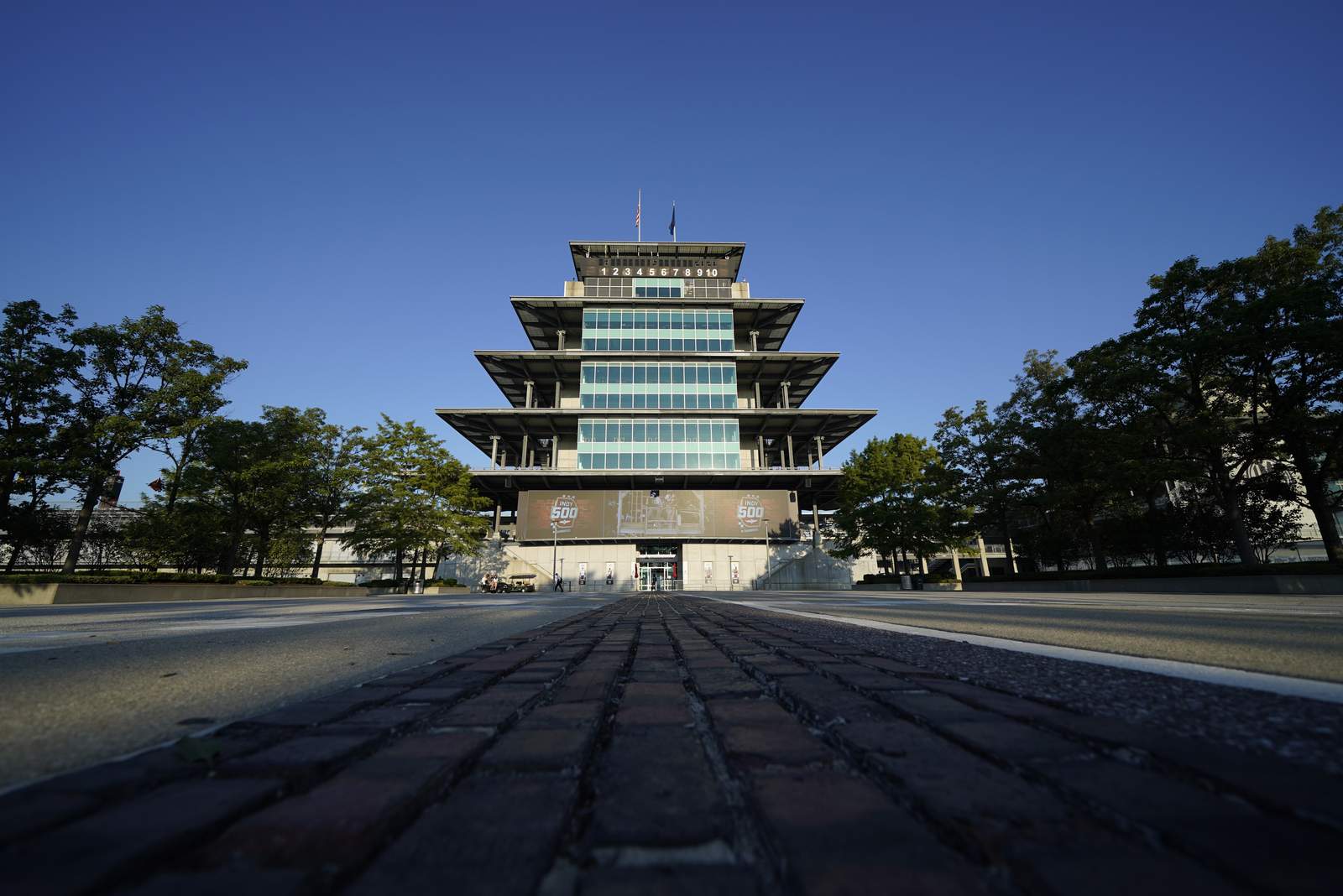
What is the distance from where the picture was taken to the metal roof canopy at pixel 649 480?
4428 centimetres

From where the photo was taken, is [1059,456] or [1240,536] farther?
[1059,456]

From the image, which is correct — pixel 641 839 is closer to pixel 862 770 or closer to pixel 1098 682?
pixel 862 770

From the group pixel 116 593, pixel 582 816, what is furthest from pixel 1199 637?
pixel 116 593

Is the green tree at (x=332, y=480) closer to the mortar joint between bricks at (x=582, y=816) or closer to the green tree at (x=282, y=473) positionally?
the green tree at (x=282, y=473)

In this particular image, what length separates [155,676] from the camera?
228 centimetres

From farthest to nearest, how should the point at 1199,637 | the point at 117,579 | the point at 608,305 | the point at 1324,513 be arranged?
the point at 608,305, the point at 1324,513, the point at 117,579, the point at 1199,637

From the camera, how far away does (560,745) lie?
1236 millimetres

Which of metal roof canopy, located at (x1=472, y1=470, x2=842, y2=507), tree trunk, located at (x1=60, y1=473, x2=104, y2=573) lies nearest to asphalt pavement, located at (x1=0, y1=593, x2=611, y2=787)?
tree trunk, located at (x1=60, y1=473, x2=104, y2=573)

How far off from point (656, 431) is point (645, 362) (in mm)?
6873

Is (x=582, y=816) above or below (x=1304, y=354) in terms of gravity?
below

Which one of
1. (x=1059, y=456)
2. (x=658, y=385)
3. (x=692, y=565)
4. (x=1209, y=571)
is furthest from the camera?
(x=658, y=385)

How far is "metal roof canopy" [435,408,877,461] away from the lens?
1802 inches

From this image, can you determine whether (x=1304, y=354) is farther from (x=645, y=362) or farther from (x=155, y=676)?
(x=645, y=362)

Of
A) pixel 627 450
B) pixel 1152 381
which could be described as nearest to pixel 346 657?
pixel 1152 381
